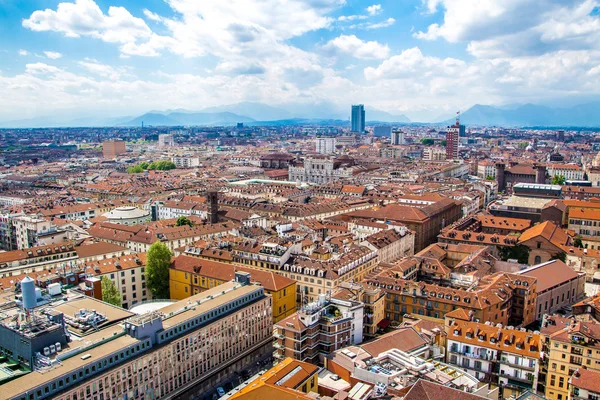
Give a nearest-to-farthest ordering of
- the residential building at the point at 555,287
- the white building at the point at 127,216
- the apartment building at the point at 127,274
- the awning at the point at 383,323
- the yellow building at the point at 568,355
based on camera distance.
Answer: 1. the yellow building at the point at 568,355
2. the awning at the point at 383,323
3. the residential building at the point at 555,287
4. the apartment building at the point at 127,274
5. the white building at the point at 127,216

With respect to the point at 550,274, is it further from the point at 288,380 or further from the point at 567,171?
the point at 567,171

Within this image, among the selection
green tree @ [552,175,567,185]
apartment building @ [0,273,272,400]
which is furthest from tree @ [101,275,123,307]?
green tree @ [552,175,567,185]

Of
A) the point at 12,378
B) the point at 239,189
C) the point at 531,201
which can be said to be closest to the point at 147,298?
the point at 12,378

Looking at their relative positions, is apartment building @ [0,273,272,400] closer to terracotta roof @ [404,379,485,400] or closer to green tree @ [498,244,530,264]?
terracotta roof @ [404,379,485,400]

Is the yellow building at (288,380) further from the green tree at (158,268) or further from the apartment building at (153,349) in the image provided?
the green tree at (158,268)

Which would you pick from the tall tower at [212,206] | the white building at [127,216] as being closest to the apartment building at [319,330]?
the tall tower at [212,206]
